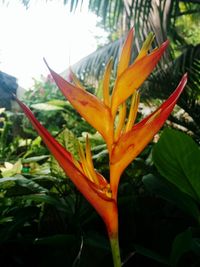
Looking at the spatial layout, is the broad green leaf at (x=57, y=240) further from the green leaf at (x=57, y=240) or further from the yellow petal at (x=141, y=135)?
the yellow petal at (x=141, y=135)

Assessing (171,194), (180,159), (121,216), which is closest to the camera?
(180,159)

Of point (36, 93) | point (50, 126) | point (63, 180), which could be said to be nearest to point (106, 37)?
point (36, 93)

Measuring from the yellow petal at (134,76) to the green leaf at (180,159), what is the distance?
22cm

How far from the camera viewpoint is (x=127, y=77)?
15.1 inches

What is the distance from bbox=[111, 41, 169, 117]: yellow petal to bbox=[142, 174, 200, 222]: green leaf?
13.4 inches

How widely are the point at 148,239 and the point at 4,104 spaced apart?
3128 mm

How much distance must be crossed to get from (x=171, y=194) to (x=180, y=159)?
0.13 m

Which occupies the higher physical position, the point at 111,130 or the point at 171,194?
the point at 111,130

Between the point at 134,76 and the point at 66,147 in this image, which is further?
the point at 66,147

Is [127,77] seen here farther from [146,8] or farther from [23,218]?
[146,8]

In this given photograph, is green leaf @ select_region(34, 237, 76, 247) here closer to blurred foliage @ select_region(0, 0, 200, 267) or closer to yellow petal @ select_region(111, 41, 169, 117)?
blurred foliage @ select_region(0, 0, 200, 267)

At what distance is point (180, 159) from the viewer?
604mm

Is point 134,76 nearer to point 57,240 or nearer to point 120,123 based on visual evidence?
point 120,123

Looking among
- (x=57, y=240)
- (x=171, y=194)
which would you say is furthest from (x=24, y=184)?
(x=171, y=194)
